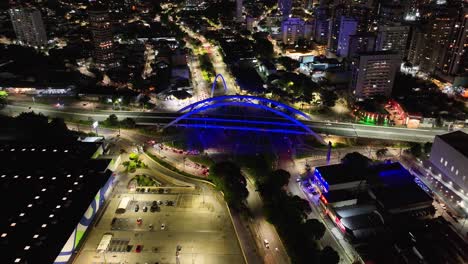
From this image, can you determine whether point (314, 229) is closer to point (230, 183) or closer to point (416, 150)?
point (230, 183)

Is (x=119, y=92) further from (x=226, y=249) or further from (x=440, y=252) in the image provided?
(x=440, y=252)

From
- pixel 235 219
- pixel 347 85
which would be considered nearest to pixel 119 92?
pixel 235 219

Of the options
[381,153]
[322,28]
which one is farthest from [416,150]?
[322,28]

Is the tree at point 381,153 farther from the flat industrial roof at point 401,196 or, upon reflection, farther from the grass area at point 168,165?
the grass area at point 168,165

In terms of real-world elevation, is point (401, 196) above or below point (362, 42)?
below

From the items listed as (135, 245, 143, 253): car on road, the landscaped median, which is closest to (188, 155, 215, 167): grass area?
the landscaped median

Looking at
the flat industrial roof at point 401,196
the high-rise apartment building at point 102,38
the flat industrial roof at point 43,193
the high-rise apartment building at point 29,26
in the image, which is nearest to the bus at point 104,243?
the flat industrial roof at point 43,193

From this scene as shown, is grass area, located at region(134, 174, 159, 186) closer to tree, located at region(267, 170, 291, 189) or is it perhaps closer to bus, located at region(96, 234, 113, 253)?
bus, located at region(96, 234, 113, 253)
